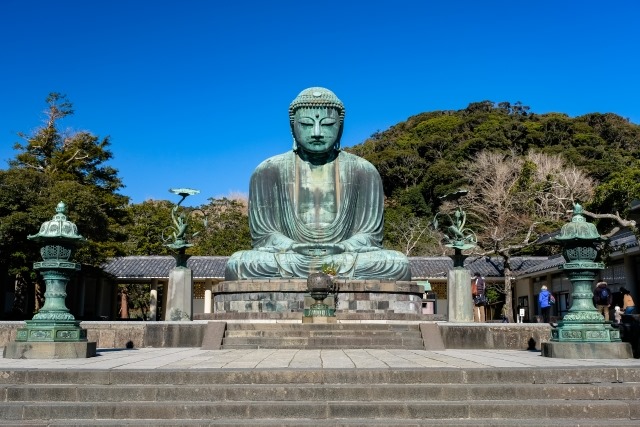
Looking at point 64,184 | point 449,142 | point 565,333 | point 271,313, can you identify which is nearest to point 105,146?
point 64,184

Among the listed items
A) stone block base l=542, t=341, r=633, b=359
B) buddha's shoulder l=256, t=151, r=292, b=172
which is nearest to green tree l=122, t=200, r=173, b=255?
buddha's shoulder l=256, t=151, r=292, b=172

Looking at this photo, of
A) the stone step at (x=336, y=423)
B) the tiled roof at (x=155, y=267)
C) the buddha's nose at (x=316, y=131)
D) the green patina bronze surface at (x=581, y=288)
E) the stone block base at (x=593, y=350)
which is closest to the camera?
the stone step at (x=336, y=423)

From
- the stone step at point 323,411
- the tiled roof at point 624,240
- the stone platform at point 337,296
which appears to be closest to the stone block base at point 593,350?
the stone step at point 323,411

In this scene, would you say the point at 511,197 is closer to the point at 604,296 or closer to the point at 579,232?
the point at 604,296

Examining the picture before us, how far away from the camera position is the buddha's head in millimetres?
16184

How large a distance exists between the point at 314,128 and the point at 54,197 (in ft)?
38.8

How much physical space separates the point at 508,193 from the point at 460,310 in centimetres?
1841

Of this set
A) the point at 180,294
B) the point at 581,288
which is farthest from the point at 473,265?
the point at 581,288

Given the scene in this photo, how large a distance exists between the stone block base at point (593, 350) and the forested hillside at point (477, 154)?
24110 millimetres

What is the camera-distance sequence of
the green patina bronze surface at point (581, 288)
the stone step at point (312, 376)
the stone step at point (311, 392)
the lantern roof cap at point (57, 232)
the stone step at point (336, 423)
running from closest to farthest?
1. the stone step at point (336, 423)
2. the stone step at point (311, 392)
3. the stone step at point (312, 376)
4. the green patina bronze surface at point (581, 288)
5. the lantern roof cap at point (57, 232)

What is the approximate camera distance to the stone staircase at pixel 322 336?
10.2 metres

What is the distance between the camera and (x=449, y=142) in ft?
164

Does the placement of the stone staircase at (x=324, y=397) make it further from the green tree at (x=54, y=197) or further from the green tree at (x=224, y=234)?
the green tree at (x=224, y=234)

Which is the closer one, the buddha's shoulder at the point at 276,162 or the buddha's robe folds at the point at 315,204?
the buddha's robe folds at the point at 315,204
